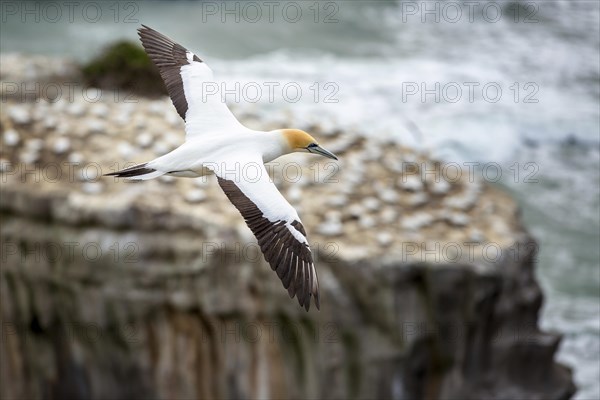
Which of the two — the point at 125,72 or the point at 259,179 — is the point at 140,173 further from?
the point at 125,72

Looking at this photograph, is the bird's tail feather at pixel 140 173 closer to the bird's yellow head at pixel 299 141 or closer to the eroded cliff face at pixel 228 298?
the bird's yellow head at pixel 299 141

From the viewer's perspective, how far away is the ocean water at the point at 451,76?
50.2ft

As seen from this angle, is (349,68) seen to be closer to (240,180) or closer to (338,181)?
(338,181)

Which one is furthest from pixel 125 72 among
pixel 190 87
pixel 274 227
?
pixel 274 227

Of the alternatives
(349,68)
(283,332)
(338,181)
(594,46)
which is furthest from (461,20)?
(283,332)

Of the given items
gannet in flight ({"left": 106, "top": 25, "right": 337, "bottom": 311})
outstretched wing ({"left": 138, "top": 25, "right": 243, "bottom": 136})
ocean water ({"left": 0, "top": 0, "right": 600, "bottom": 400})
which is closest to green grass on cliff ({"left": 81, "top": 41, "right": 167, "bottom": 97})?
ocean water ({"left": 0, "top": 0, "right": 600, "bottom": 400})

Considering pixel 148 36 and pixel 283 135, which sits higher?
pixel 148 36

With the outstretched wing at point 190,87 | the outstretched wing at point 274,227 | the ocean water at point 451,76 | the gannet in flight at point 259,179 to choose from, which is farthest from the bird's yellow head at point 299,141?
the ocean water at point 451,76

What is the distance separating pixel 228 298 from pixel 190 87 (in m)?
2.60

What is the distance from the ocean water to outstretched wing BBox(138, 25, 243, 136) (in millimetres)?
7203

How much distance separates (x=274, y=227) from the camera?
5.55 metres

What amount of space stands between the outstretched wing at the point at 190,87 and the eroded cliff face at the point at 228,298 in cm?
221

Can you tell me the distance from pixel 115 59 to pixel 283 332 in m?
4.86

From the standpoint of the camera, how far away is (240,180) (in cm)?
559
